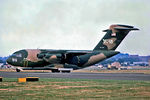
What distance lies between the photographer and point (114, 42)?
214ft

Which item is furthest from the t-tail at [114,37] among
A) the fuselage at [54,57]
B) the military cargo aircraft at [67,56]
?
the fuselage at [54,57]

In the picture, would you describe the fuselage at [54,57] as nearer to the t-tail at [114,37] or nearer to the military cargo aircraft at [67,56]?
the military cargo aircraft at [67,56]

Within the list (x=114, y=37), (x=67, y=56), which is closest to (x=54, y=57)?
(x=67, y=56)

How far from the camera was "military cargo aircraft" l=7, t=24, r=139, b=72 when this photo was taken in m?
64.2

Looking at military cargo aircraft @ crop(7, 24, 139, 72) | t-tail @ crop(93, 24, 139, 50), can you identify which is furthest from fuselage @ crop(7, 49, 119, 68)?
t-tail @ crop(93, 24, 139, 50)

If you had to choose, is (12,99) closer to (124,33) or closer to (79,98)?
(79,98)

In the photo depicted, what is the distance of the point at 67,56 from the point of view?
65375mm

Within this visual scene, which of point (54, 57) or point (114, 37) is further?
point (114, 37)

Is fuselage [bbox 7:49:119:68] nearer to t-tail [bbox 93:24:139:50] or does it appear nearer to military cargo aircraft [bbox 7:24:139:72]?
military cargo aircraft [bbox 7:24:139:72]

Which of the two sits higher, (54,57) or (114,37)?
(114,37)

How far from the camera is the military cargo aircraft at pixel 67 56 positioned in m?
64.2

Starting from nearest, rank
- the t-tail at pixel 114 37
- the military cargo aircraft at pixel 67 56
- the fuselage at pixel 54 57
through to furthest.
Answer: the fuselage at pixel 54 57 → the military cargo aircraft at pixel 67 56 → the t-tail at pixel 114 37

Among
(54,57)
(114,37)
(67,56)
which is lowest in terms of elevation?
(54,57)

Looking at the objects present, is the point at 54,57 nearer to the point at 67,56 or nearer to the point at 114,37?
the point at 67,56
